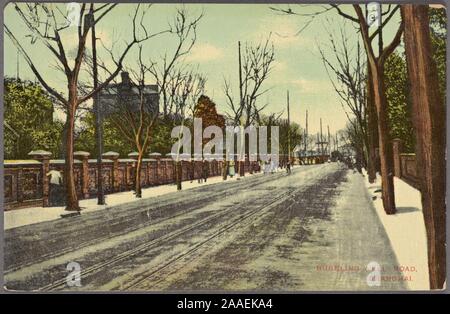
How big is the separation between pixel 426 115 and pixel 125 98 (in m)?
6.99

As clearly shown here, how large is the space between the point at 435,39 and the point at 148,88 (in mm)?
6046

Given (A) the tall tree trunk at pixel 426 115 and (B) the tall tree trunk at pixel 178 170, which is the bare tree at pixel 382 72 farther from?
(B) the tall tree trunk at pixel 178 170

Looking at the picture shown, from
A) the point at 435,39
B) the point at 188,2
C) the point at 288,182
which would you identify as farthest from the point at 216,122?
the point at 288,182

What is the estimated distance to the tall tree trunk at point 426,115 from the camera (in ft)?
18.5

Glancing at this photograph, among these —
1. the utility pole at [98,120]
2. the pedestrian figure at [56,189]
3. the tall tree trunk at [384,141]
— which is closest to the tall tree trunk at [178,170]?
the utility pole at [98,120]

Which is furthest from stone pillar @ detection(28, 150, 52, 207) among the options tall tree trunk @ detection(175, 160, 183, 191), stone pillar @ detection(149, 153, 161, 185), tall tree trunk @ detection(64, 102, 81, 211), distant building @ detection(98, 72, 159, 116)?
tall tree trunk @ detection(175, 160, 183, 191)

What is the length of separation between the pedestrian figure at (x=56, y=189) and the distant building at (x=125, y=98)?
1711 mm

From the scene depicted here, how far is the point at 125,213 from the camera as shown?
8742 millimetres

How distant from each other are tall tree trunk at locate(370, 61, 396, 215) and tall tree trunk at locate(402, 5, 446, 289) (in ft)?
9.87

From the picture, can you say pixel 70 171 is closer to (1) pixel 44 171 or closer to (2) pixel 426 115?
(1) pixel 44 171

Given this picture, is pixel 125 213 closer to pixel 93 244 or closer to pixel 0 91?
pixel 93 244

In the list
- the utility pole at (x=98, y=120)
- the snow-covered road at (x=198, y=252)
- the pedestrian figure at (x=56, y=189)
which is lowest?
the snow-covered road at (x=198, y=252)

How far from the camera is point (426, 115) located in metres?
5.66

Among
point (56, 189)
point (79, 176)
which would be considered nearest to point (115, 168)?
Answer: point (79, 176)
